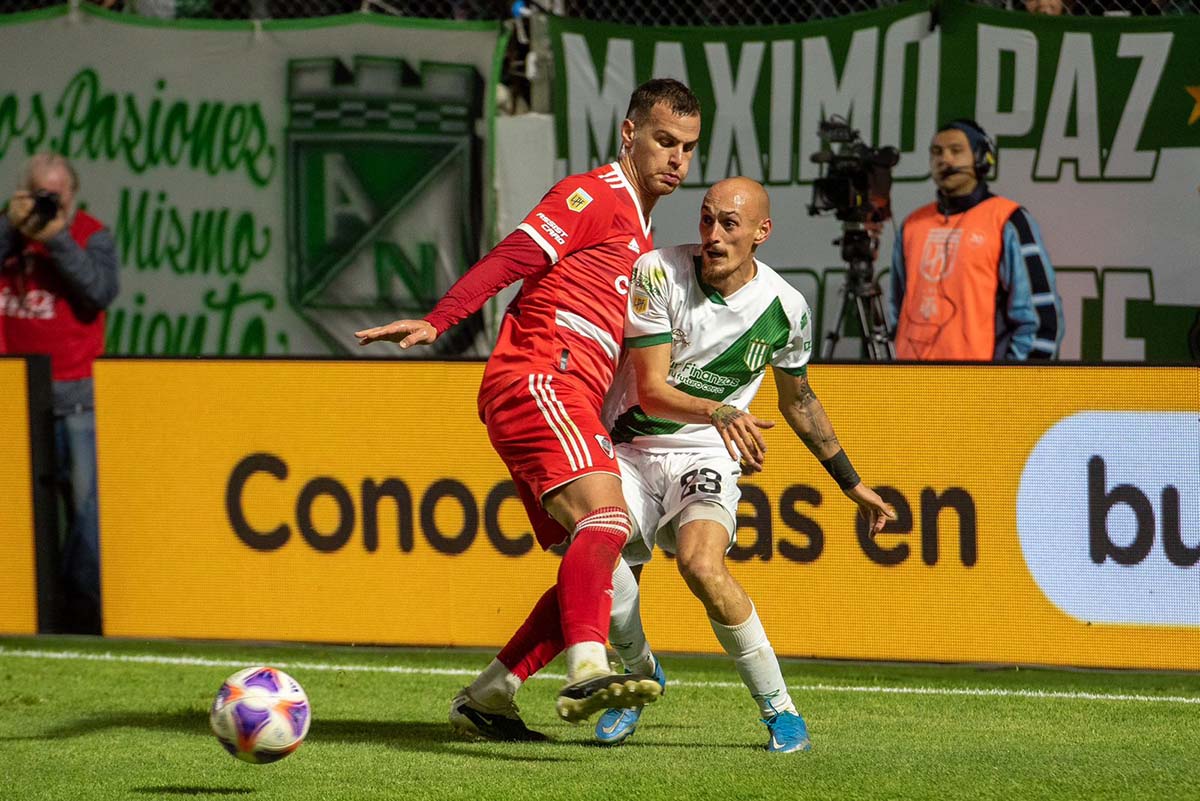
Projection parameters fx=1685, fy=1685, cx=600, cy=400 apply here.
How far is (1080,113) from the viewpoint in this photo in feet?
29.6

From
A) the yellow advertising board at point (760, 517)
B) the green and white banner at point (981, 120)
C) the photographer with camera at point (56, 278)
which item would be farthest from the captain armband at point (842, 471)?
the photographer with camera at point (56, 278)

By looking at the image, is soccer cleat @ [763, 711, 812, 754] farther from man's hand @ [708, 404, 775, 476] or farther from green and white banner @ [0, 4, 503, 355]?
green and white banner @ [0, 4, 503, 355]

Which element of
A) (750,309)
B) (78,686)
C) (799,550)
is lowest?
(78,686)

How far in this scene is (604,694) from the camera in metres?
4.64

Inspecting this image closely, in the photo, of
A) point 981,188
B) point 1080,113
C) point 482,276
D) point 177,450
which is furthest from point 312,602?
point 1080,113

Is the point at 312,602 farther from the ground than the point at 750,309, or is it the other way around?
the point at 750,309

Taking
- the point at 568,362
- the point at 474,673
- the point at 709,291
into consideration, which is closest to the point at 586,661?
the point at 568,362

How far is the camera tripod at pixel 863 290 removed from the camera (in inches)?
348

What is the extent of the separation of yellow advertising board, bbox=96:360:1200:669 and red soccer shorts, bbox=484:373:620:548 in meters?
2.10

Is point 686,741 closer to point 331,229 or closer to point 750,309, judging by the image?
point 750,309

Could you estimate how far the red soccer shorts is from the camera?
5.27m

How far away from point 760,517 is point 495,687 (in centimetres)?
206

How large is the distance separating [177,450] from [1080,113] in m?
5.02

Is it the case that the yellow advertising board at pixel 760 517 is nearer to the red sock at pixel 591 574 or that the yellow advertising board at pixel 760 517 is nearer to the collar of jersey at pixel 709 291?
the collar of jersey at pixel 709 291
